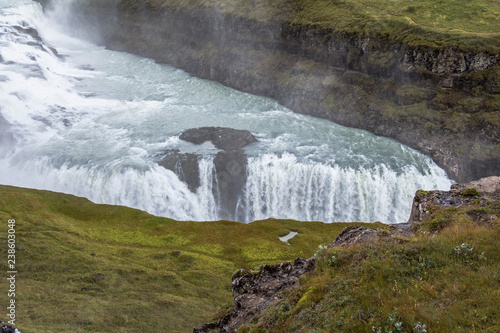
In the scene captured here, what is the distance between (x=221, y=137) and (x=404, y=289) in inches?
1702

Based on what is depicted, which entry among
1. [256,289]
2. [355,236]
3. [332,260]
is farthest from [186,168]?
[332,260]

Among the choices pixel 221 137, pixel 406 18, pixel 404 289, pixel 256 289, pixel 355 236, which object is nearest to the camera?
pixel 404 289

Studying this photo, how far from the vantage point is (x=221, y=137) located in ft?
174

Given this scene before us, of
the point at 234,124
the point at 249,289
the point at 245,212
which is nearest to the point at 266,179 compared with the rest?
the point at 245,212

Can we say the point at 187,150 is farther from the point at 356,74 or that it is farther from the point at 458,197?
the point at 458,197

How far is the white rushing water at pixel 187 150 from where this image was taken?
156ft

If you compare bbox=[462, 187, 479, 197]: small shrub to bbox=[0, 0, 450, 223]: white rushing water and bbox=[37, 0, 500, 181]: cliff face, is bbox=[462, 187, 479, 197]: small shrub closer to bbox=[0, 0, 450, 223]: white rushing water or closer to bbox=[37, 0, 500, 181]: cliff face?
bbox=[0, 0, 450, 223]: white rushing water

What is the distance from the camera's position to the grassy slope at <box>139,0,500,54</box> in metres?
57.0

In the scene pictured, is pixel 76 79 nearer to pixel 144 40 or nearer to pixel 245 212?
pixel 144 40

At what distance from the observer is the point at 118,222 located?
42.1 m

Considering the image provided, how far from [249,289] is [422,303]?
299 inches

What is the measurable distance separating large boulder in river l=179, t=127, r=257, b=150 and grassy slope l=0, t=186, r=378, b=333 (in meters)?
12.2

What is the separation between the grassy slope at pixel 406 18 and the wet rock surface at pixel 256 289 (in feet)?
174

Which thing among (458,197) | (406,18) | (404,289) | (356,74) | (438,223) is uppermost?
(406,18)
